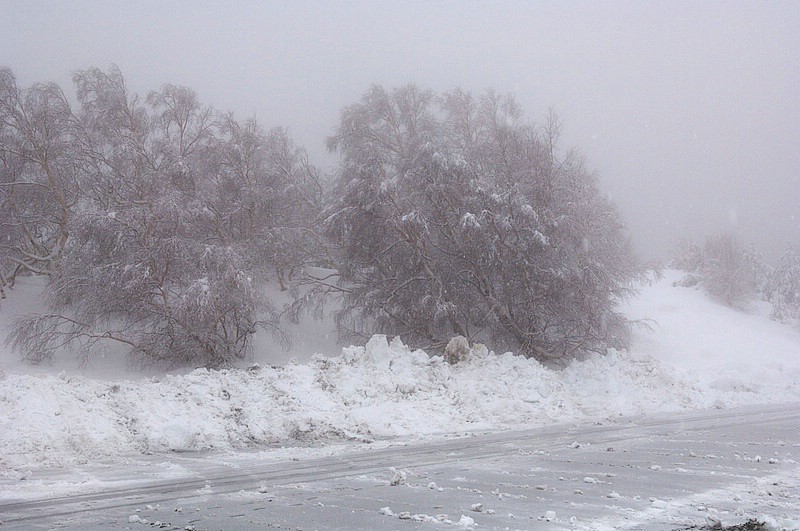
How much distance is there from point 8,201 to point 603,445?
20.4 meters

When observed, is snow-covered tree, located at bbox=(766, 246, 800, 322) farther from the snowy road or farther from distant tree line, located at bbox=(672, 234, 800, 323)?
the snowy road

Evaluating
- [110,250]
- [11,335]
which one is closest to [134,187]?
[110,250]

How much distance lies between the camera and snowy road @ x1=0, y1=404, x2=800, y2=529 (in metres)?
5.25

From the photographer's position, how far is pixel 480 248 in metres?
20.7

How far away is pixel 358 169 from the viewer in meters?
21.2

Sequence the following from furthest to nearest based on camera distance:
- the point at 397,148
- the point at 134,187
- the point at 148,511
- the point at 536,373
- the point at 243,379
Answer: the point at 397,148 → the point at 134,187 → the point at 536,373 → the point at 243,379 → the point at 148,511

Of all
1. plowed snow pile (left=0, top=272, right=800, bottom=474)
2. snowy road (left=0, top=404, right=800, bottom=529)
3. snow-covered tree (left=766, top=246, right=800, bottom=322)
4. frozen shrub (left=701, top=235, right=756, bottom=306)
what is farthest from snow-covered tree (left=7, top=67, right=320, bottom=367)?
snow-covered tree (left=766, top=246, right=800, bottom=322)

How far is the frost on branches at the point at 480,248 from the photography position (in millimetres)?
A: 20156

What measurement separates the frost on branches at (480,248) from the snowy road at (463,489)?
33.4 feet

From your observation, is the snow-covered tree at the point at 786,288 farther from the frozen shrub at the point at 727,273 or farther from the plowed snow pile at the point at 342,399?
the plowed snow pile at the point at 342,399

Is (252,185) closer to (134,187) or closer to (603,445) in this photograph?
(134,187)

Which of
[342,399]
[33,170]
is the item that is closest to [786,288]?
[342,399]

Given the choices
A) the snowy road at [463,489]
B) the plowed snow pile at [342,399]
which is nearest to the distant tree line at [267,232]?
the plowed snow pile at [342,399]

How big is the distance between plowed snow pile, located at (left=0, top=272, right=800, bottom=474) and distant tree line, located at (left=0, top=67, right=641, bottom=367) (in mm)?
2749
